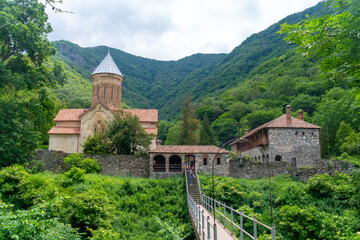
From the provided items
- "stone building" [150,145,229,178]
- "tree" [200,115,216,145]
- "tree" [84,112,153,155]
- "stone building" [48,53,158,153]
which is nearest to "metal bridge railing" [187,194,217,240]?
"stone building" [150,145,229,178]

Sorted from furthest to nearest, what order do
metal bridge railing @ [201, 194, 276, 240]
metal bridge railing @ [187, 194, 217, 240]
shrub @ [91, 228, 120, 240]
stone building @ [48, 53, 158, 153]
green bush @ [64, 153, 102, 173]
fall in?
stone building @ [48, 53, 158, 153] < green bush @ [64, 153, 102, 173] < shrub @ [91, 228, 120, 240] < metal bridge railing @ [187, 194, 217, 240] < metal bridge railing @ [201, 194, 276, 240]

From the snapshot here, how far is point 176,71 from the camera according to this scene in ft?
424

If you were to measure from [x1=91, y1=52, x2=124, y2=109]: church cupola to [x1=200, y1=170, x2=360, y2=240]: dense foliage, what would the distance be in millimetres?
15295

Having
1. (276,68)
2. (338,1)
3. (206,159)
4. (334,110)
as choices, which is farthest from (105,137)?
(276,68)

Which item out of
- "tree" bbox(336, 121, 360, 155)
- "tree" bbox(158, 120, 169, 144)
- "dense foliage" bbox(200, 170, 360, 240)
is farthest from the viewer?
"tree" bbox(158, 120, 169, 144)

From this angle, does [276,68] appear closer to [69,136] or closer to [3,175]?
[69,136]

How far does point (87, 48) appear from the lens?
4911 inches

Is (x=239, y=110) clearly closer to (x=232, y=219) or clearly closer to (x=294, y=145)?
(x=294, y=145)

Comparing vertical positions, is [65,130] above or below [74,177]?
above

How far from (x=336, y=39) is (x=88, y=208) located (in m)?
11.7

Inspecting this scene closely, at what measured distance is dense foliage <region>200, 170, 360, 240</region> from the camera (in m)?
15.2

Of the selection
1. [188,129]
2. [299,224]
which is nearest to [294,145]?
[188,129]

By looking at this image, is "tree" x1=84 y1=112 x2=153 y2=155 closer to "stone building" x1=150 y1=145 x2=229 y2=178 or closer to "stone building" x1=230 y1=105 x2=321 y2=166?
"stone building" x1=150 y1=145 x2=229 y2=178

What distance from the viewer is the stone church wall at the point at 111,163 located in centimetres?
2389
